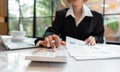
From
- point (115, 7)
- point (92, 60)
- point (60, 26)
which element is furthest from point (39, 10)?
point (92, 60)

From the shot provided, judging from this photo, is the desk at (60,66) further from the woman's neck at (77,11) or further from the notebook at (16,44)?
the woman's neck at (77,11)

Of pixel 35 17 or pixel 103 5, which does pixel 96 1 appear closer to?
pixel 103 5

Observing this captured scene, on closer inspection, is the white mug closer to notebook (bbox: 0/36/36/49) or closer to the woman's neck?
notebook (bbox: 0/36/36/49)

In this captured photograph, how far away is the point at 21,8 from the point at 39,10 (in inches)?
17.4

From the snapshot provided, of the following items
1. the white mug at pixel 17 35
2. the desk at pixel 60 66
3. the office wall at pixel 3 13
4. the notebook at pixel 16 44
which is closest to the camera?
the desk at pixel 60 66

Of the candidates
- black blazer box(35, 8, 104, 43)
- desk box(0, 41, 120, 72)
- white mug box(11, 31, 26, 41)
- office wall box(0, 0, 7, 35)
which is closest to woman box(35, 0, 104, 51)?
black blazer box(35, 8, 104, 43)

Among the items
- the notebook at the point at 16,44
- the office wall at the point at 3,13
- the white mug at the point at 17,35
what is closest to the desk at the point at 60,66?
the notebook at the point at 16,44

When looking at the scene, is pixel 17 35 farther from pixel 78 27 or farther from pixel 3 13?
pixel 3 13

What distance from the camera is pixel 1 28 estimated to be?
13.7 feet

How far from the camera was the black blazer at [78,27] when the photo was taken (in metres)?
1.45

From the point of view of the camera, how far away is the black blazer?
145cm

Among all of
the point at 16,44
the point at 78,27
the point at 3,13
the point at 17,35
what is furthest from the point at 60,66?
the point at 3,13

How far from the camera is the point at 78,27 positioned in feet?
4.87

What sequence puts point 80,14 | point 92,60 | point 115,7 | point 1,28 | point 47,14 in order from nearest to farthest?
point 92,60
point 80,14
point 115,7
point 47,14
point 1,28
